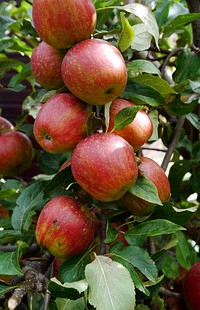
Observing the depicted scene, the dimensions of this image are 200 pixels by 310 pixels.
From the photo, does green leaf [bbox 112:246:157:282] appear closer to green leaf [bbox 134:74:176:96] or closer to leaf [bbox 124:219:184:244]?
leaf [bbox 124:219:184:244]

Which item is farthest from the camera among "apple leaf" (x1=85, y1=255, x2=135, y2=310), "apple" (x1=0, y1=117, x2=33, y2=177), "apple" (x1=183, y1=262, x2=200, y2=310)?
"apple" (x1=0, y1=117, x2=33, y2=177)

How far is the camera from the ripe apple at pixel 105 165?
0.65 meters

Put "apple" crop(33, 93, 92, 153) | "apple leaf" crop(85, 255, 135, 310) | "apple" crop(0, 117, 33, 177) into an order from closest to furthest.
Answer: "apple leaf" crop(85, 255, 135, 310) → "apple" crop(33, 93, 92, 153) → "apple" crop(0, 117, 33, 177)

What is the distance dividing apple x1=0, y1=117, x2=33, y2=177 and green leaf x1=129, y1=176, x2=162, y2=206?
1.37 ft

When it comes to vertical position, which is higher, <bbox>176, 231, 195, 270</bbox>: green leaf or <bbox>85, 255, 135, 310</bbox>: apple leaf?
<bbox>85, 255, 135, 310</bbox>: apple leaf

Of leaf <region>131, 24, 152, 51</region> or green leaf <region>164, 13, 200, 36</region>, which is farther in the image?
green leaf <region>164, 13, 200, 36</region>

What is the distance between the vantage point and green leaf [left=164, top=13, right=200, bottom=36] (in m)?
0.95

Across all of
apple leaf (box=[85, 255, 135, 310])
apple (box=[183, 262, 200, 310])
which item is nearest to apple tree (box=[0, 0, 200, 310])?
apple leaf (box=[85, 255, 135, 310])

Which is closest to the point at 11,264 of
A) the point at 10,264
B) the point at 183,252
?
the point at 10,264

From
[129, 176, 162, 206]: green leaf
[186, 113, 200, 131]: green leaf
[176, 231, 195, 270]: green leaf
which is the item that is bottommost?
[176, 231, 195, 270]: green leaf

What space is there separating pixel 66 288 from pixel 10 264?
10 cm

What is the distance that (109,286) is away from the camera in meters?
0.60

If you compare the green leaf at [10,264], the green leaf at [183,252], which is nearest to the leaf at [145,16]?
the green leaf at [10,264]

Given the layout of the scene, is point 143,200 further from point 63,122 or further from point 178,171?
point 178,171
